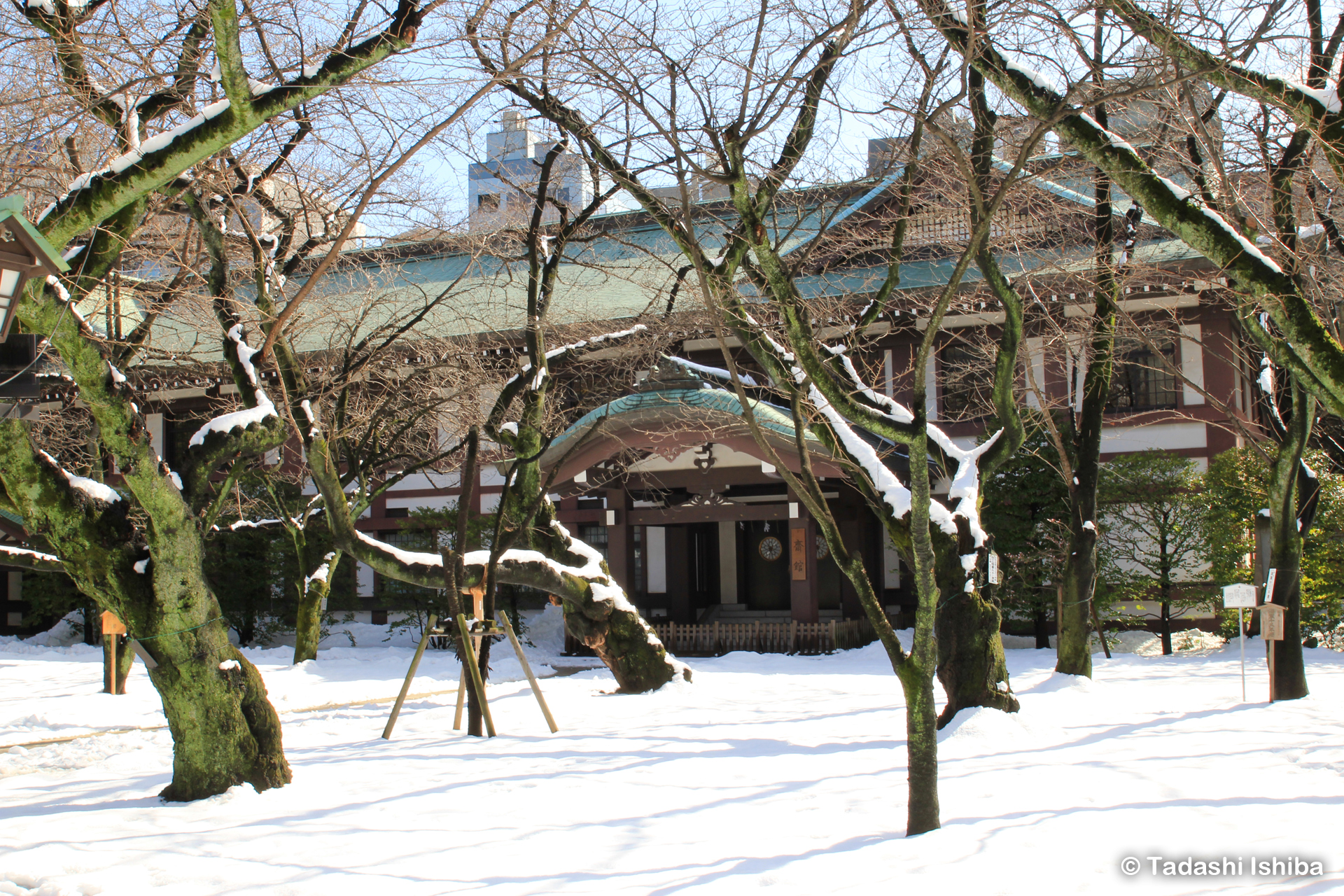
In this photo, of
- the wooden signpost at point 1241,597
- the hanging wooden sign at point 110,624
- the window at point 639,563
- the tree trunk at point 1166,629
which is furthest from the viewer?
the window at point 639,563

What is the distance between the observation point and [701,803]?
5.97m

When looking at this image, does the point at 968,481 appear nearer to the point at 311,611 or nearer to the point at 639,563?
the point at 311,611

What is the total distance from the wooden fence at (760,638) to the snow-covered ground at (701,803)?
5.76 meters

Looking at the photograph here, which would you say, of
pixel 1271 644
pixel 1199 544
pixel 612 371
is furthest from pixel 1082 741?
pixel 612 371

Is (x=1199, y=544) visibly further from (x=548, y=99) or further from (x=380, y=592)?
(x=380, y=592)

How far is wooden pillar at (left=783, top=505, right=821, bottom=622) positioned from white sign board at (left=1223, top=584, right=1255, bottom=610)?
728 centimetres

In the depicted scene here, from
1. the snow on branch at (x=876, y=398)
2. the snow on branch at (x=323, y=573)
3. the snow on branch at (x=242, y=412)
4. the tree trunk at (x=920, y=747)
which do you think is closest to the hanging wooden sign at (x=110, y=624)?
the snow on branch at (x=323, y=573)

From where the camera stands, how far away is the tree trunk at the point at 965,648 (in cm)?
810

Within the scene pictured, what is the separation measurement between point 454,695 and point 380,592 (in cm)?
835

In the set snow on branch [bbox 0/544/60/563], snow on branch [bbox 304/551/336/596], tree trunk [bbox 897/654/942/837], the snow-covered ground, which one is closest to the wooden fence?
snow on branch [bbox 304/551/336/596]

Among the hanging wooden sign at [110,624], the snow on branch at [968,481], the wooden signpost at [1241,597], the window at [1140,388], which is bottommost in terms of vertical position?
the hanging wooden sign at [110,624]

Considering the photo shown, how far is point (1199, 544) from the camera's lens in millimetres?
15164

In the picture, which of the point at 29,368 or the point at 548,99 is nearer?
the point at 29,368
